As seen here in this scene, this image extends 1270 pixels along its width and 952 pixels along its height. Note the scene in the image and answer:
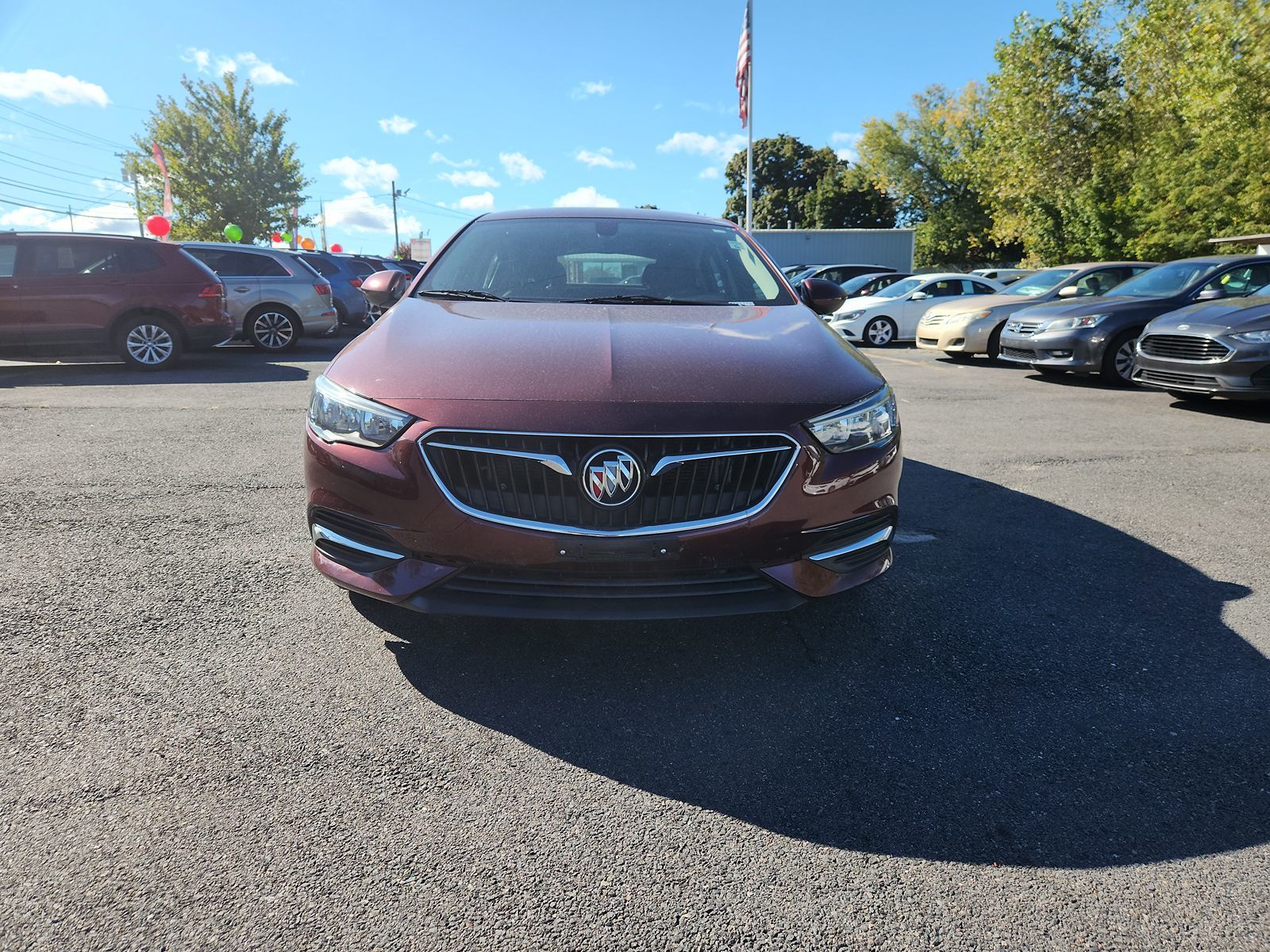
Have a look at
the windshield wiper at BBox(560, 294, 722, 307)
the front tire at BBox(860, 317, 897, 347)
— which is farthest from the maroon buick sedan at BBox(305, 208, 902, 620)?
the front tire at BBox(860, 317, 897, 347)

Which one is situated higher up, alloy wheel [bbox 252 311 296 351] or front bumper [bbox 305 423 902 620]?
alloy wheel [bbox 252 311 296 351]

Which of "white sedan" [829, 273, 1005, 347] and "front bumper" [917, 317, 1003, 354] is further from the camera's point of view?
"white sedan" [829, 273, 1005, 347]

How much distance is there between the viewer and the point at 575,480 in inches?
91.1

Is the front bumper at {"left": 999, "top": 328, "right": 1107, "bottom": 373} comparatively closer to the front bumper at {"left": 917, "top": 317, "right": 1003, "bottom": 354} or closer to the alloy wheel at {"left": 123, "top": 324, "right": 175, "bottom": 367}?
the front bumper at {"left": 917, "top": 317, "right": 1003, "bottom": 354}

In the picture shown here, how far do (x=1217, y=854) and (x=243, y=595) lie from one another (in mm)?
3237

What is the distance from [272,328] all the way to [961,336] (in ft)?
33.9

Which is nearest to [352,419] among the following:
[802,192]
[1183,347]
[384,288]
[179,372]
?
[384,288]

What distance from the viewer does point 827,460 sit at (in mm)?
2494

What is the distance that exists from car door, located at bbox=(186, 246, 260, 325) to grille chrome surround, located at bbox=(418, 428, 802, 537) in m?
10.9

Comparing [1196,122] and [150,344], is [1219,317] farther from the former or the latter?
[1196,122]

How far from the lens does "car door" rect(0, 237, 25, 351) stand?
910 centimetres

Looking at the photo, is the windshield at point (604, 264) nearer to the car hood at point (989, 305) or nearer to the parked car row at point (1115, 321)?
the parked car row at point (1115, 321)

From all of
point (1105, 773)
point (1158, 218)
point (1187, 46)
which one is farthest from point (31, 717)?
point (1187, 46)

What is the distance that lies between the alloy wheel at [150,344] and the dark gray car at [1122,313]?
34.9 feet
